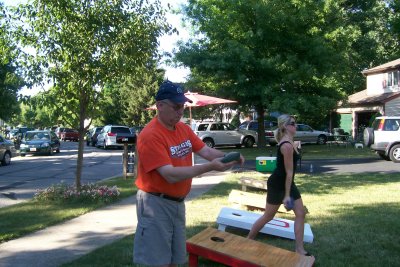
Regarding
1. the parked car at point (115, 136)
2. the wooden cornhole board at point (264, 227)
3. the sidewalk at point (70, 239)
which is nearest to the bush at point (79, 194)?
the sidewalk at point (70, 239)

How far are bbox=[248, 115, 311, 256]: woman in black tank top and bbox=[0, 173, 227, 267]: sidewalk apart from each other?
247cm

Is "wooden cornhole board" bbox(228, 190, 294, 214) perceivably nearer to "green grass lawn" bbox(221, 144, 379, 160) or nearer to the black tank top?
the black tank top

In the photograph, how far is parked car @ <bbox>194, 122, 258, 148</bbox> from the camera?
91.9 ft

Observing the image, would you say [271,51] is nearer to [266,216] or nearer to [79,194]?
[79,194]

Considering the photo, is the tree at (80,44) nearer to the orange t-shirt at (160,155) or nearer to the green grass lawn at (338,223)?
the green grass lawn at (338,223)

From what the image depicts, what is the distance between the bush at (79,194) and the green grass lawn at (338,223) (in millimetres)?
1719

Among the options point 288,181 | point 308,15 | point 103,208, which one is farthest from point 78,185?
point 308,15

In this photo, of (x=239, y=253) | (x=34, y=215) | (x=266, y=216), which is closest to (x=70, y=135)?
(x=34, y=215)

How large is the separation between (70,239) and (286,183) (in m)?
3.26

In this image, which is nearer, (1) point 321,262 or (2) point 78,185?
(1) point 321,262

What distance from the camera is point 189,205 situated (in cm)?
913

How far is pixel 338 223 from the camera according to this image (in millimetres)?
7289

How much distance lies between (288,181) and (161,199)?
2437mm

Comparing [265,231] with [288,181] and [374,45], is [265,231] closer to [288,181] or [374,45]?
[288,181]
